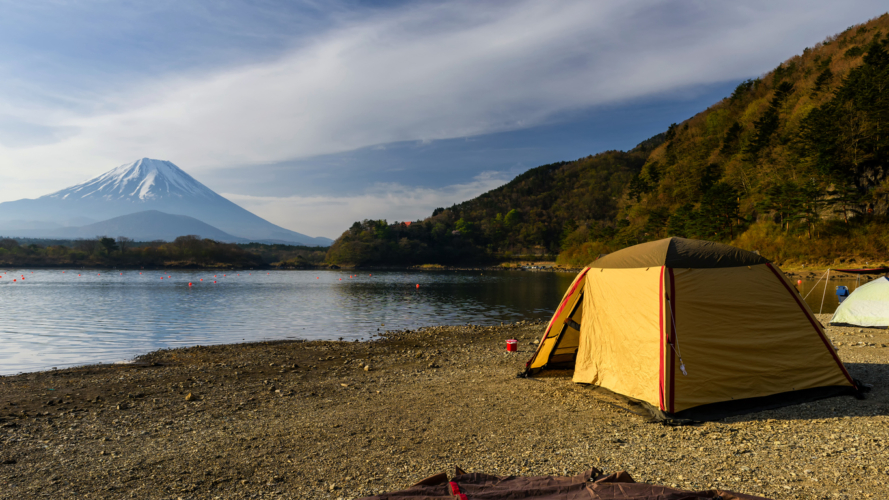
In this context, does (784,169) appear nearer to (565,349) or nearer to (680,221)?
(680,221)

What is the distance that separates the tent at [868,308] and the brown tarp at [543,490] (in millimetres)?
15703

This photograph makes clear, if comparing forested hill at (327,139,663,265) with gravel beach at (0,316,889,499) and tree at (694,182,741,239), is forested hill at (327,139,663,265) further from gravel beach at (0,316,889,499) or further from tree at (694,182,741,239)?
gravel beach at (0,316,889,499)

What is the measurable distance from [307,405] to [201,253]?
134 metres

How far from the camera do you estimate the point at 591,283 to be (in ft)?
27.4

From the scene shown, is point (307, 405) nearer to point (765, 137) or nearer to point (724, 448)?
point (724, 448)

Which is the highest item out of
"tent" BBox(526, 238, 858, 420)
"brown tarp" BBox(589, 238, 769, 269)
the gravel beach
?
"brown tarp" BBox(589, 238, 769, 269)

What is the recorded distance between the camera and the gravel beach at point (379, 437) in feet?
14.7

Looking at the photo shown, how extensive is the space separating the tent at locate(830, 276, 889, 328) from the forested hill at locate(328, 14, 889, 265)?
35423mm

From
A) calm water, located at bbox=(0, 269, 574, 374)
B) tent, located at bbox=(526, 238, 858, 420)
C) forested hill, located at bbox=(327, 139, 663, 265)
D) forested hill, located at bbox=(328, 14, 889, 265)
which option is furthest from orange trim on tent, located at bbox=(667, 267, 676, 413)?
forested hill, located at bbox=(327, 139, 663, 265)

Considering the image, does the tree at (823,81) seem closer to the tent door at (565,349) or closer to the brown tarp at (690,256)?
the brown tarp at (690,256)

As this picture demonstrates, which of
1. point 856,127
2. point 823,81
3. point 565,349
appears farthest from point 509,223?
point 565,349

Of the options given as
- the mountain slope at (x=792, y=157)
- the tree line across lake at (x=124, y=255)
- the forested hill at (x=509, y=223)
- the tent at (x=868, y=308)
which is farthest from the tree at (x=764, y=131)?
the tree line across lake at (x=124, y=255)

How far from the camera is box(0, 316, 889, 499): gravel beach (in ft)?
14.7

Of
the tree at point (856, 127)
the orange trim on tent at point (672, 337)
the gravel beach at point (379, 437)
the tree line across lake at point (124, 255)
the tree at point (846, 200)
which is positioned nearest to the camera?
the gravel beach at point (379, 437)
